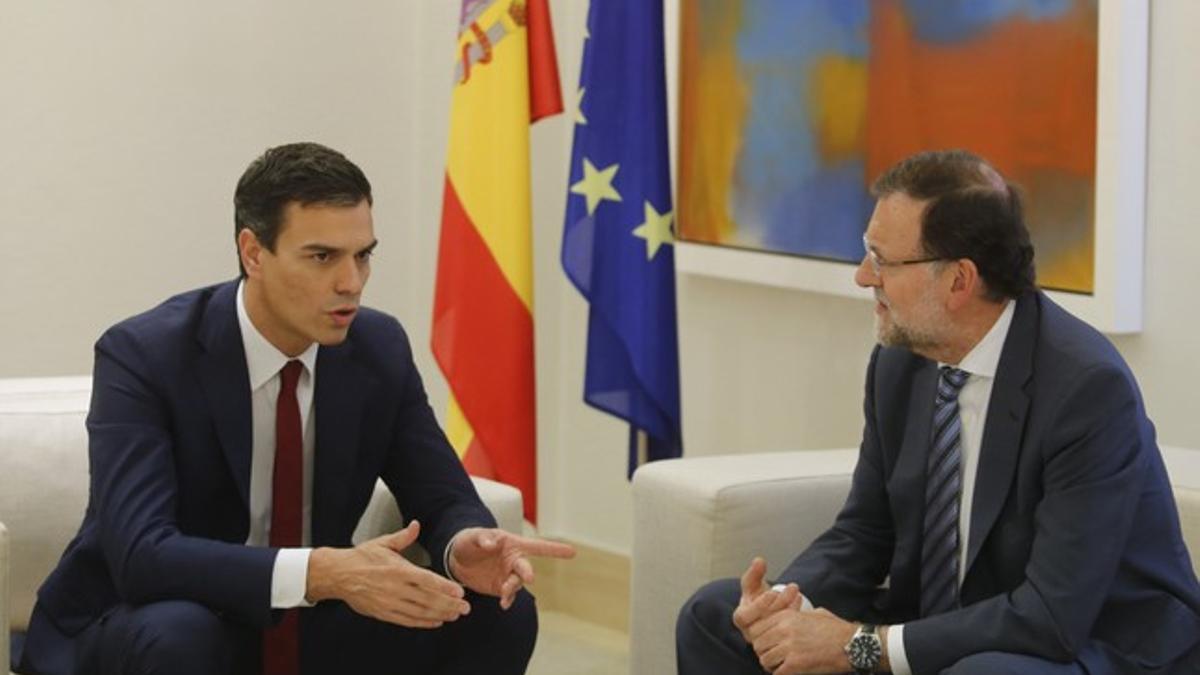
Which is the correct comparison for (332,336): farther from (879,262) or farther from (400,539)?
(879,262)

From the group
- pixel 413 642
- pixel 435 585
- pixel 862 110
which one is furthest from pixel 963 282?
pixel 862 110

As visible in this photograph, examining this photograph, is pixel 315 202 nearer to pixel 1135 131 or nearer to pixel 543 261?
pixel 1135 131

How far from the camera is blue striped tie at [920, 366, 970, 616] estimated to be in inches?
128

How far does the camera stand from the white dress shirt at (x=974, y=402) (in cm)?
321

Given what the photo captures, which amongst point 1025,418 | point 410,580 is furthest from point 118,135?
point 1025,418

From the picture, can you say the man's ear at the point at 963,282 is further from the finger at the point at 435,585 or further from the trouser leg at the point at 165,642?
the trouser leg at the point at 165,642

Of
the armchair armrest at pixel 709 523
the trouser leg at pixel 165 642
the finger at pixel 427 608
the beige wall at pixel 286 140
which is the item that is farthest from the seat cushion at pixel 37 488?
the beige wall at pixel 286 140

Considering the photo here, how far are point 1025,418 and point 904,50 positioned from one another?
5.32 feet

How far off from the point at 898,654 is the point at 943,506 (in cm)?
29

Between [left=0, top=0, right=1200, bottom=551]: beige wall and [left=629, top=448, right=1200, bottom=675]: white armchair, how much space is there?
1.07 metres

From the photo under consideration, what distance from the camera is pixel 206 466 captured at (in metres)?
3.35

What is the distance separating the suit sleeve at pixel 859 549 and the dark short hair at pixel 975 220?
336mm

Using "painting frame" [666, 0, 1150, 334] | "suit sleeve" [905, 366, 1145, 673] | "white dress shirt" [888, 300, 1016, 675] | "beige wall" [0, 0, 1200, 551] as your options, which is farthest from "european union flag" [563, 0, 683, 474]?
"suit sleeve" [905, 366, 1145, 673]

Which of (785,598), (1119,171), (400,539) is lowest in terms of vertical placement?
(785,598)
